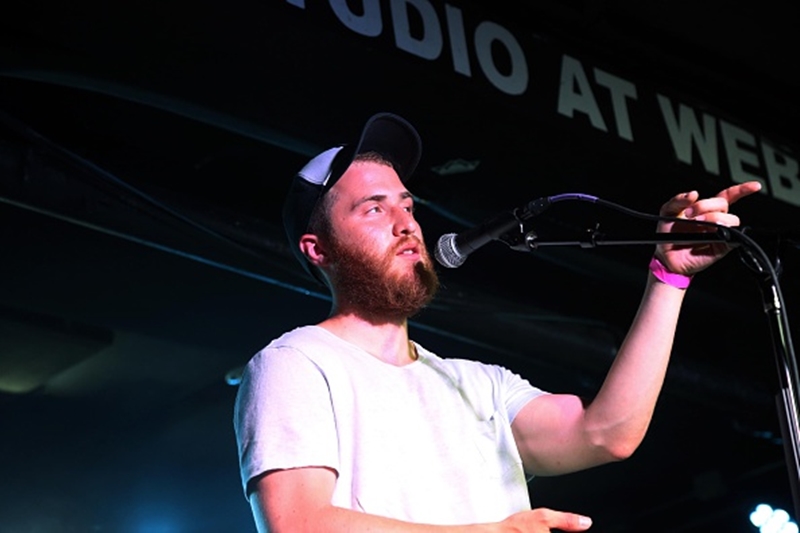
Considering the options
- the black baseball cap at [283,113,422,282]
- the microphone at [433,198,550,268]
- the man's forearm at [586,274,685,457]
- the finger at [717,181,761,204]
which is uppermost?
the black baseball cap at [283,113,422,282]

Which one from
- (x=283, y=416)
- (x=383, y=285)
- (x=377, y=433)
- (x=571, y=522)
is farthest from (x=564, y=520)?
(x=383, y=285)

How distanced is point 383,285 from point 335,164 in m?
0.38

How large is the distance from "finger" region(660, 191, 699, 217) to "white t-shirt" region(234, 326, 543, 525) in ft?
1.94

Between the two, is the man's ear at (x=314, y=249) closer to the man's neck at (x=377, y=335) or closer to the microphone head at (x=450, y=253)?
the man's neck at (x=377, y=335)

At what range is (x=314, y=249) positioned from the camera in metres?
2.85

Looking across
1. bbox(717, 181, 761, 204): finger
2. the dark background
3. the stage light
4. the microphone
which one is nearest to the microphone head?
the microphone

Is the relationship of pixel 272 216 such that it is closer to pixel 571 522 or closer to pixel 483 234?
pixel 483 234

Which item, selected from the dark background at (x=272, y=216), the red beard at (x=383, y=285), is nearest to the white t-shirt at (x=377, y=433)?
the red beard at (x=383, y=285)

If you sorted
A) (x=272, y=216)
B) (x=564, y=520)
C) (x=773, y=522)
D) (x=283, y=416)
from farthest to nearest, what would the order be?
1. (x=272, y=216)
2. (x=773, y=522)
3. (x=283, y=416)
4. (x=564, y=520)

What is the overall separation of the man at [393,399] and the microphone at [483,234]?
0.28 metres

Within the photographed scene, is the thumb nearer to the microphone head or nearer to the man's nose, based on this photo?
the microphone head

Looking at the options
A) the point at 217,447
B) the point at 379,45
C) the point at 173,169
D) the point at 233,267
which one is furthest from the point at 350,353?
the point at 217,447

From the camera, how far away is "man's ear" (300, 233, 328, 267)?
2828mm

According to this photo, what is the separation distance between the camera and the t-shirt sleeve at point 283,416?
215 cm
